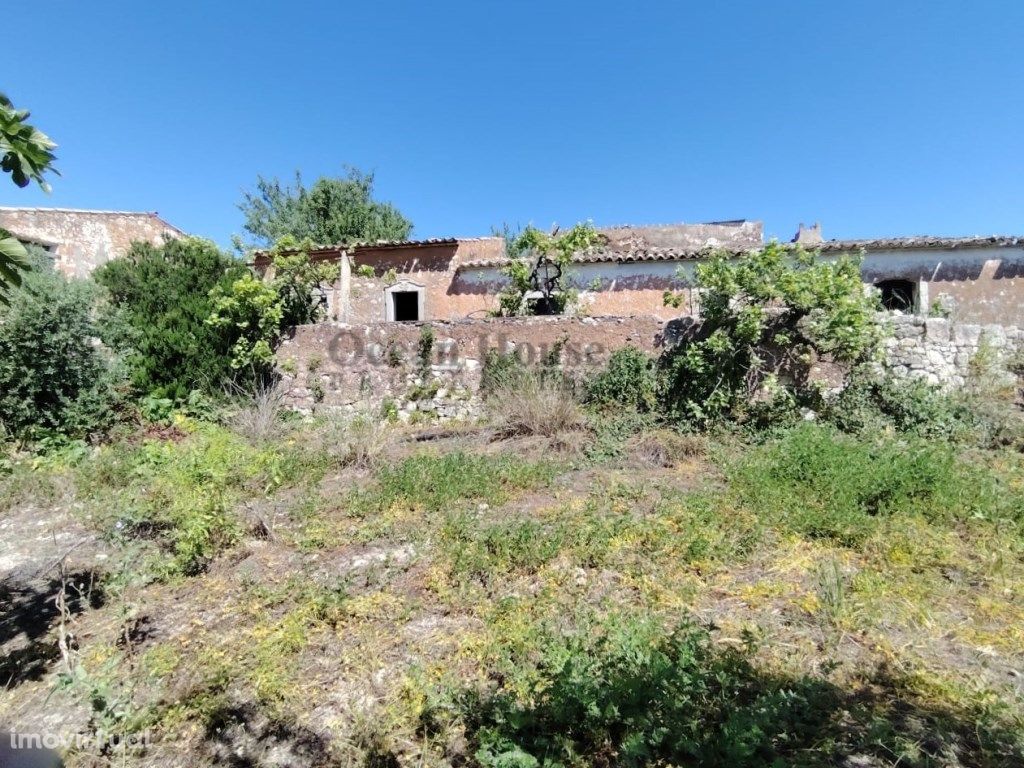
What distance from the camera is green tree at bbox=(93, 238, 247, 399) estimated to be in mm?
8906

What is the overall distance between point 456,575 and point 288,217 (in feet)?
79.4

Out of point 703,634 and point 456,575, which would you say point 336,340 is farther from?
point 703,634

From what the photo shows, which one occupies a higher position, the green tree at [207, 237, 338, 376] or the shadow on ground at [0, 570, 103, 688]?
the green tree at [207, 237, 338, 376]

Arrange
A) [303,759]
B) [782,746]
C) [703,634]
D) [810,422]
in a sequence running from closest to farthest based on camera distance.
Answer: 1. [782,746]
2. [303,759]
3. [703,634]
4. [810,422]

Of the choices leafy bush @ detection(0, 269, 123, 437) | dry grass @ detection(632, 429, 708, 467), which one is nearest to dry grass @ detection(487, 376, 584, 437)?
dry grass @ detection(632, 429, 708, 467)

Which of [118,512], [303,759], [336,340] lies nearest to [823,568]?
[303,759]

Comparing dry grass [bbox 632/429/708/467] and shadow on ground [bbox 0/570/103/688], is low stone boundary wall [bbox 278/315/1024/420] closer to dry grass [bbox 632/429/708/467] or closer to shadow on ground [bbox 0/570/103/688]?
dry grass [bbox 632/429/708/467]

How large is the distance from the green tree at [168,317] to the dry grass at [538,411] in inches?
217

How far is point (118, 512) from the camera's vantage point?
514 centimetres

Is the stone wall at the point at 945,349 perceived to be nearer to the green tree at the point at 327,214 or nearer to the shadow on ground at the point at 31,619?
the shadow on ground at the point at 31,619

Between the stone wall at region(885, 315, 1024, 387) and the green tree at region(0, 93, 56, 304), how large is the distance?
9.32 m

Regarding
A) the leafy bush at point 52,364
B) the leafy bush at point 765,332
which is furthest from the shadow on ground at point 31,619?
the leafy bush at point 765,332

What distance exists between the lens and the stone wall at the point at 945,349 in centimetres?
761

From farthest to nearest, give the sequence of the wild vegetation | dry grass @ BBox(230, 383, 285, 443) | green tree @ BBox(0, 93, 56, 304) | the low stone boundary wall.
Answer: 1. the low stone boundary wall
2. dry grass @ BBox(230, 383, 285, 443)
3. the wild vegetation
4. green tree @ BBox(0, 93, 56, 304)
